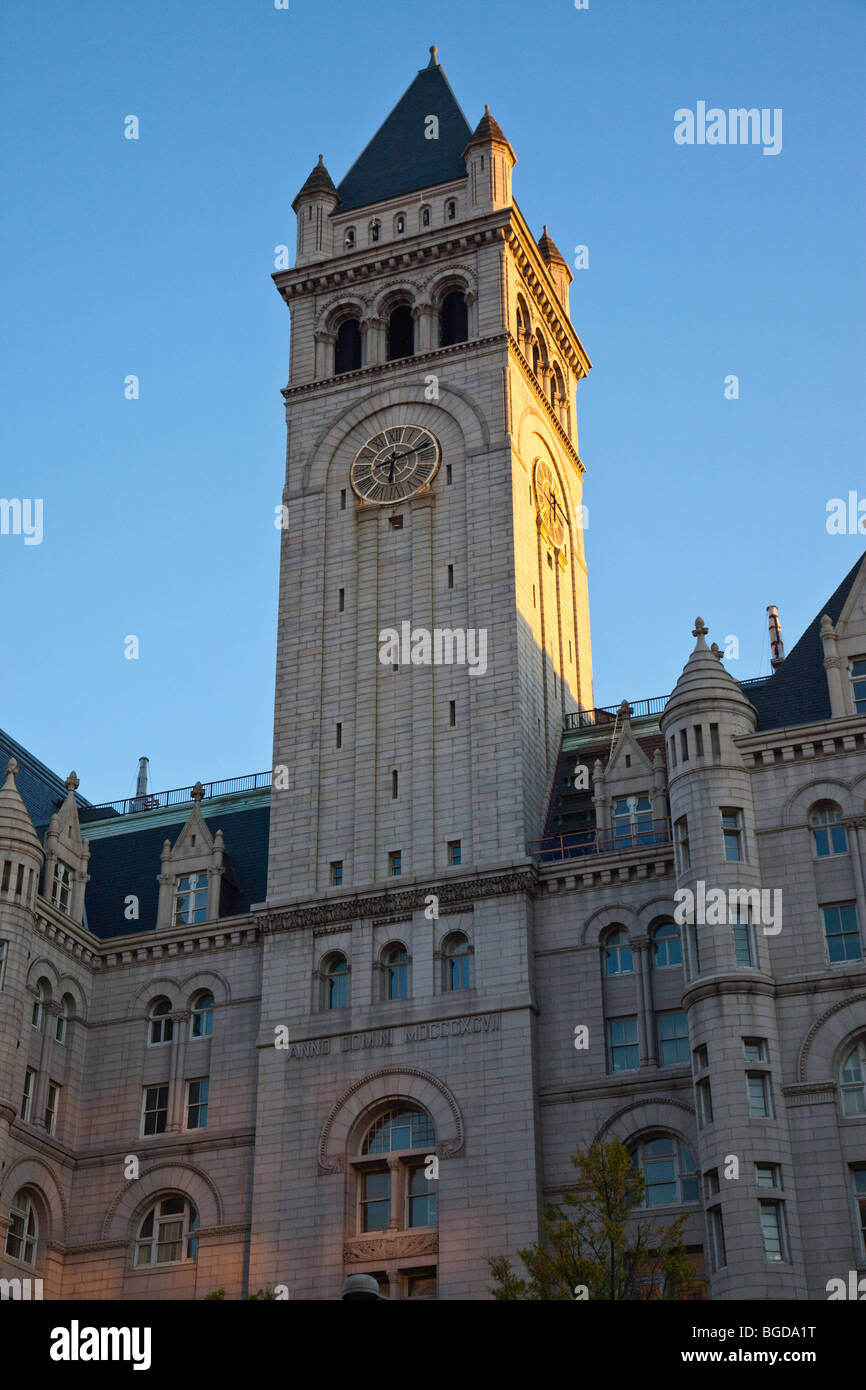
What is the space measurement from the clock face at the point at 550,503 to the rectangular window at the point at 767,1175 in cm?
3033

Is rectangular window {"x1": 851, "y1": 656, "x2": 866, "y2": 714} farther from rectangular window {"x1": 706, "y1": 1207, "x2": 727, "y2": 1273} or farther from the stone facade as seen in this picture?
rectangular window {"x1": 706, "y1": 1207, "x2": 727, "y2": 1273}

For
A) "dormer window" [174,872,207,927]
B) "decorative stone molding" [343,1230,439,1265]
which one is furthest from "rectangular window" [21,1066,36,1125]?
"decorative stone molding" [343,1230,439,1265]

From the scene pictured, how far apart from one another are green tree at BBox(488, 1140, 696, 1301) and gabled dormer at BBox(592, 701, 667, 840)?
44.3 feet

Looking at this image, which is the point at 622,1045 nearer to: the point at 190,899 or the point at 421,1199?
the point at 421,1199

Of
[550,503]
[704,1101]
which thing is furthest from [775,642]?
[704,1101]

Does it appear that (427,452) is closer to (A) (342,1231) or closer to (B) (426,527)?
(B) (426,527)

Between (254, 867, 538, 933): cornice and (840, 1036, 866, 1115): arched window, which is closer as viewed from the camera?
(840, 1036, 866, 1115): arched window

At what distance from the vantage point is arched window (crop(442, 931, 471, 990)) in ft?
186

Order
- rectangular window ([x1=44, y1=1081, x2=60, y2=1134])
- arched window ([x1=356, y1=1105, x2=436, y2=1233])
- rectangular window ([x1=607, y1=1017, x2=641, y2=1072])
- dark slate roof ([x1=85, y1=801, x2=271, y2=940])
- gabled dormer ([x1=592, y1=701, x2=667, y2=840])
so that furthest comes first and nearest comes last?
dark slate roof ([x1=85, y1=801, x2=271, y2=940])
gabled dormer ([x1=592, y1=701, x2=667, y2=840])
rectangular window ([x1=44, y1=1081, x2=60, y2=1134])
rectangular window ([x1=607, y1=1017, x2=641, y2=1072])
arched window ([x1=356, y1=1105, x2=436, y2=1233])

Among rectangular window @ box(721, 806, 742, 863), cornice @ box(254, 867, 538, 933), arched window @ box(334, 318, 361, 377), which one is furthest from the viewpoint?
arched window @ box(334, 318, 361, 377)

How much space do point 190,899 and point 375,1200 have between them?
15.1m

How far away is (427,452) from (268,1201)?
2908 centimetres

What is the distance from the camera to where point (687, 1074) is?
52.4m

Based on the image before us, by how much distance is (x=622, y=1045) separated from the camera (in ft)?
179
